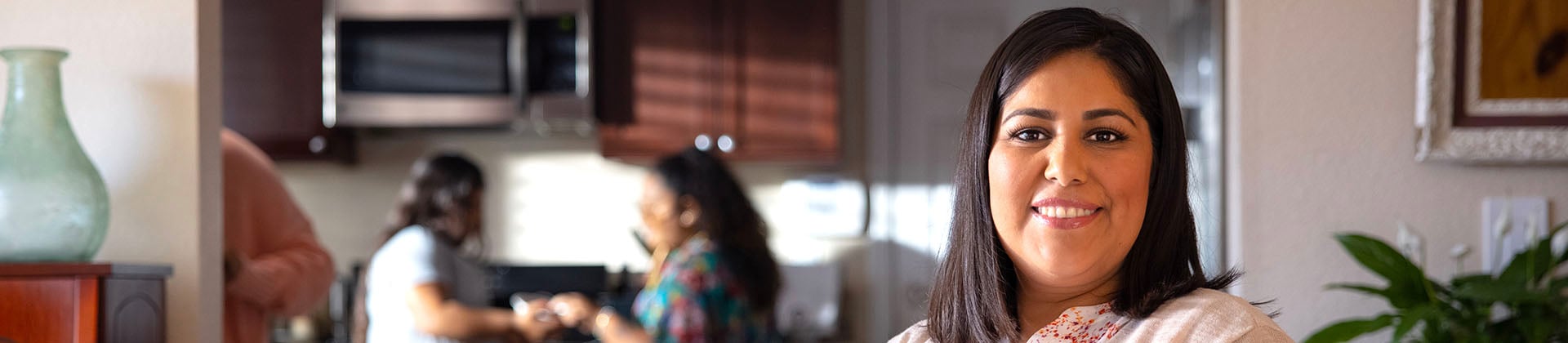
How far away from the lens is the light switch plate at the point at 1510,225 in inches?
84.2

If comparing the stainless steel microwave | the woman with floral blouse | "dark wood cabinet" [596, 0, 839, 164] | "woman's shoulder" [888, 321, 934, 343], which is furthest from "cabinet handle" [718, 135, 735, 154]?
"woman's shoulder" [888, 321, 934, 343]

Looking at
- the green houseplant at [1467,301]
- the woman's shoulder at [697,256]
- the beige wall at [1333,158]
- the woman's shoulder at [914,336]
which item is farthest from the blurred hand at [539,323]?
the woman's shoulder at [914,336]

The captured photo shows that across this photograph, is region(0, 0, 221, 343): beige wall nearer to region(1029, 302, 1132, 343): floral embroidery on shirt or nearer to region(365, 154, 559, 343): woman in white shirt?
region(365, 154, 559, 343): woman in white shirt

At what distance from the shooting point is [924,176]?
474 centimetres

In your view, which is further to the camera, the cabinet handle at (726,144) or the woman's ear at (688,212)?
the cabinet handle at (726,144)

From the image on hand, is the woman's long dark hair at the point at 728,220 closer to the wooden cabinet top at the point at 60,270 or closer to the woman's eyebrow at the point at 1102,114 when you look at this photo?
the wooden cabinet top at the point at 60,270

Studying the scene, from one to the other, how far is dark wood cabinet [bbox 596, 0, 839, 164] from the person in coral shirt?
72.9 inches

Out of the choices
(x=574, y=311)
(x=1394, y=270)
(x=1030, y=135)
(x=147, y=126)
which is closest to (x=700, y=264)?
(x=574, y=311)

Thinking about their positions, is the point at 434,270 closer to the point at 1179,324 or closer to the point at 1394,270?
the point at 1394,270

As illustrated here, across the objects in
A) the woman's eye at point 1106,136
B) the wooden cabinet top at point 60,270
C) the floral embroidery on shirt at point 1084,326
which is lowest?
the wooden cabinet top at point 60,270

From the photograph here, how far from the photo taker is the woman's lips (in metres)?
1.01

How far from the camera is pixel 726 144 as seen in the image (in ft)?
14.8

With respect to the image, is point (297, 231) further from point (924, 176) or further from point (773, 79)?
point (924, 176)

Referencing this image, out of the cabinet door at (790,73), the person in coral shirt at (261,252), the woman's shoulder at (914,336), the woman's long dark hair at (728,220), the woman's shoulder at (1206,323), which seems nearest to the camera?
the woman's shoulder at (1206,323)
